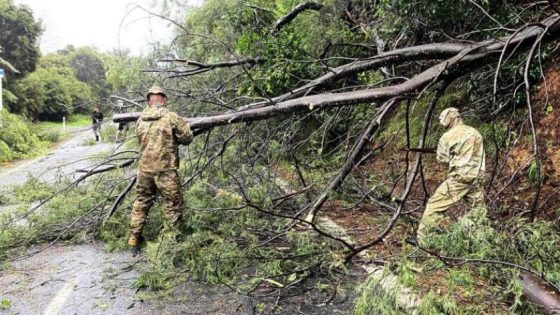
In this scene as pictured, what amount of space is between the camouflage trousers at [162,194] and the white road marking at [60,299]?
1162mm

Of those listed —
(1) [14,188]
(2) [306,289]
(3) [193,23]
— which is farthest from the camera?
(3) [193,23]

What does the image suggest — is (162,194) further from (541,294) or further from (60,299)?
(541,294)

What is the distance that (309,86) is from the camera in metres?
5.77

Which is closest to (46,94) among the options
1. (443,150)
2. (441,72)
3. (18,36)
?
(18,36)

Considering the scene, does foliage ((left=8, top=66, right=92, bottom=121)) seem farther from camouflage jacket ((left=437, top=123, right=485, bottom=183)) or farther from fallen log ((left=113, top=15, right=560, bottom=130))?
camouflage jacket ((left=437, top=123, right=485, bottom=183))

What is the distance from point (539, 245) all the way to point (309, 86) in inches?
118

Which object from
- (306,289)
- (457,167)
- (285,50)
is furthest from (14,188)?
(457,167)

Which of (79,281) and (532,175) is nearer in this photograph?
(79,281)

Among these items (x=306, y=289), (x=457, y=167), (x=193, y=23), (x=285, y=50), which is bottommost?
(x=306, y=289)

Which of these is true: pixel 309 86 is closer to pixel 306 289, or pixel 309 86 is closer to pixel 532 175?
pixel 306 289

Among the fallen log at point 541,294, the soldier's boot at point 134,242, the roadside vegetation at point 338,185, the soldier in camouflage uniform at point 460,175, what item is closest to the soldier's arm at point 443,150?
the soldier in camouflage uniform at point 460,175

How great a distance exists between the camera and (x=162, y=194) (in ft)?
19.7

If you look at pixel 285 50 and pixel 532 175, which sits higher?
pixel 285 50

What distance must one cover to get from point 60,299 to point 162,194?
1812 millimetres
